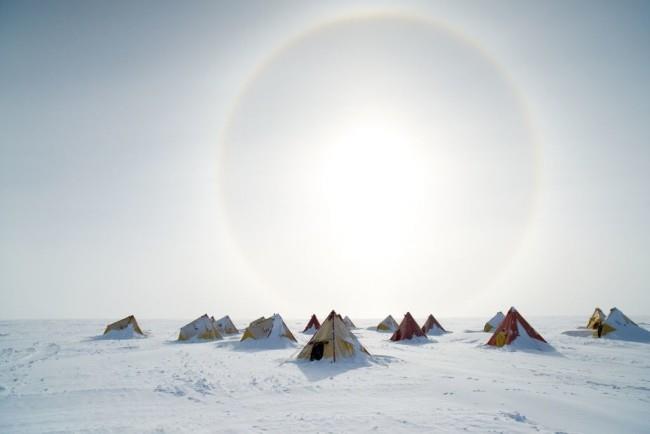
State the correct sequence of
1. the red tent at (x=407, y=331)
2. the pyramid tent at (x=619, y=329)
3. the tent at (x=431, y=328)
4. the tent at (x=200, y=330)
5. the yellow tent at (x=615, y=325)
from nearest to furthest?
the pyramid tent at (x=619, y=329) < the yellow tent at (x=615, y=325) < the red tent at (x=407, y=331) < the tent at (x=200, y=330) < the tent at (x=431, y=328)

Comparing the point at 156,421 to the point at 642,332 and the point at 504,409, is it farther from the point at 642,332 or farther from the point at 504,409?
the point at 642,332

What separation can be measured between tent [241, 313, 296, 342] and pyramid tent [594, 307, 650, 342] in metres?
29.9

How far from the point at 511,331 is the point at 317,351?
16.6 metres

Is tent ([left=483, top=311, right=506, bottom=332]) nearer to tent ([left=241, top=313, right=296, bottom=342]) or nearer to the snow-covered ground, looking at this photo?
the snow-covered ground

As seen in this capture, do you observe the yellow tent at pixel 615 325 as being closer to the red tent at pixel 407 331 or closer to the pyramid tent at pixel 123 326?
the red tent at pixel 407 331

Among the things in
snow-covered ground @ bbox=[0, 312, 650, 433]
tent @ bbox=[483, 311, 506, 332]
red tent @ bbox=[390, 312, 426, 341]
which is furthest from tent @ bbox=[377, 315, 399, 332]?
snow-covered ground @ bbox=[0, 312, 650, 433]

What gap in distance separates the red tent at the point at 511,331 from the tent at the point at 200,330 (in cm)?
2700

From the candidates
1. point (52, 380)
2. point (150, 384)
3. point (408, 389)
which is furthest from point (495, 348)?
point (52, 380)

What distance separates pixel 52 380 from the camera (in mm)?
16297

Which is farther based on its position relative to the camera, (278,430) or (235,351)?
(235,351)

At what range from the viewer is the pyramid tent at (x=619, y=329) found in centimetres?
3372

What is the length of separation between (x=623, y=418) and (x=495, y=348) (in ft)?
61.1

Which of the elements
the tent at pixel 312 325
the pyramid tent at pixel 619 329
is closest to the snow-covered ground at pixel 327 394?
the pyramid tent at pixel 619 329

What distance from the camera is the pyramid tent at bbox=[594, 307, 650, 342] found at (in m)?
33.7
